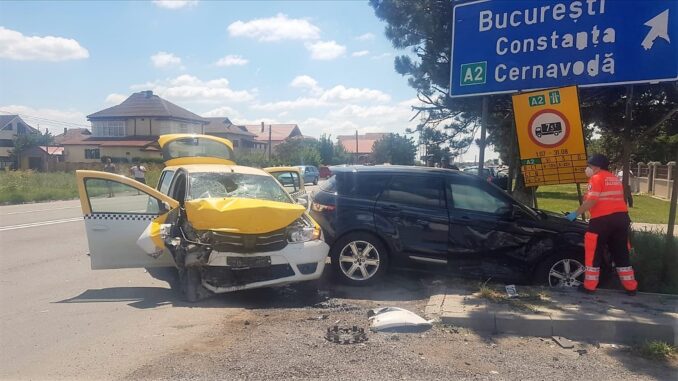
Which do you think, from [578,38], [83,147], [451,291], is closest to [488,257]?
[451,291]

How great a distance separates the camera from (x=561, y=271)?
6.44 meters

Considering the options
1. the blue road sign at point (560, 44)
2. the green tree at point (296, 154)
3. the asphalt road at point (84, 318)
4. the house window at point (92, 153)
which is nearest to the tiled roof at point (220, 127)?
the green tree at point (296, 154)

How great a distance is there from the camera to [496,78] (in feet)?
26.2

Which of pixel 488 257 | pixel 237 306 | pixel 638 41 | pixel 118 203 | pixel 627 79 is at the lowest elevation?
pixel 237 306

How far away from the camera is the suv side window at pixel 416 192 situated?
683cm

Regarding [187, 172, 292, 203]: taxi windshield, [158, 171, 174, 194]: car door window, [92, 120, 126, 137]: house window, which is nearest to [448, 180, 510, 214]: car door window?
[187, 172, 292, 203]: taxi windshield

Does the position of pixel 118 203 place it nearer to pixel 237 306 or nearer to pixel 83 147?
pixel 237 306

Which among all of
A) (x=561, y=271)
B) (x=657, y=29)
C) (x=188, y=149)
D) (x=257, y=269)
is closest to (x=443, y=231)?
(x=561, y=271)

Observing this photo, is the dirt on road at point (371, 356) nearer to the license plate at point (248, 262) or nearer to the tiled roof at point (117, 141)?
the license plate at point (248, 262)

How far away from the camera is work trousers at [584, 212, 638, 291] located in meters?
5.86

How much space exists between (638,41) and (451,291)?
169 inches

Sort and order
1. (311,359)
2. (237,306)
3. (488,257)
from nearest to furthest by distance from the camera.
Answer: (311,359) < (237,306) < (488,257)

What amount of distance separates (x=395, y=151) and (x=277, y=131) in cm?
3850

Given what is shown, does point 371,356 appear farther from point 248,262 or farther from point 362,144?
point 362,144
